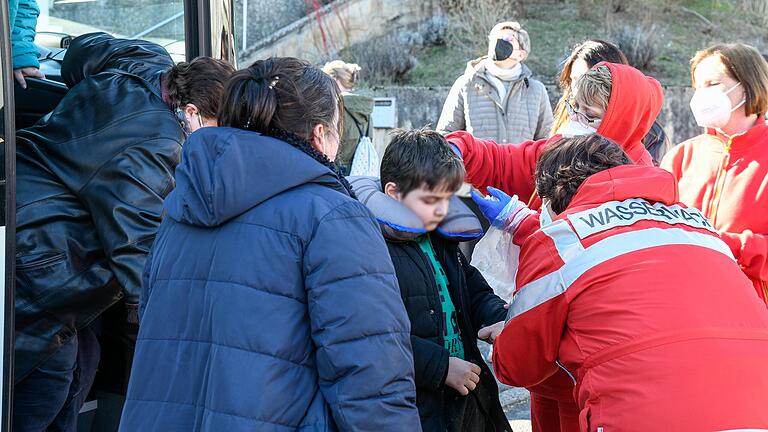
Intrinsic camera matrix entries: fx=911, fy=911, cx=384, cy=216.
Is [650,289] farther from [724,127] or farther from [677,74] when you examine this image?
[677,74]

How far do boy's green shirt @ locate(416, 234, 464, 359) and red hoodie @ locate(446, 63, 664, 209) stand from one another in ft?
1.79

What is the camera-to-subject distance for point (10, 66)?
2598 millimetres

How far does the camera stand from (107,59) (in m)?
3.40

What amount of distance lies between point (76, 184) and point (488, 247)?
1.33 meters

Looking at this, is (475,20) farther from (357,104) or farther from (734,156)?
(734,156)

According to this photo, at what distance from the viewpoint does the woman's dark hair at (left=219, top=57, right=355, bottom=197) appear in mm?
2080

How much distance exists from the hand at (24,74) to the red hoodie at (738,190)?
2466 mm

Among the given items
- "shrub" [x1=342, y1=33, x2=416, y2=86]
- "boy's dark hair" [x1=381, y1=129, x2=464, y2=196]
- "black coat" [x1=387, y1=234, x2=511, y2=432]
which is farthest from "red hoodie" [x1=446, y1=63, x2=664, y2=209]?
"shrub" [x1=342, y1=33, x2=416, y2=86]

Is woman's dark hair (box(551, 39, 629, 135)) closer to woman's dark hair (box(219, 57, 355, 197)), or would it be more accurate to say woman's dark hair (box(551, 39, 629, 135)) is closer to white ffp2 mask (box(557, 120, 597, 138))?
white ffp2 mask (box(557, 120, 597, 138))

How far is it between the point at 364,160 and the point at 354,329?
4.38m

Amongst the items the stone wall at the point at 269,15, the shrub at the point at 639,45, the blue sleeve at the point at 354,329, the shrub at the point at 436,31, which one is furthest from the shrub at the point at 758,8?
the blue sleeve at the point at 354,329

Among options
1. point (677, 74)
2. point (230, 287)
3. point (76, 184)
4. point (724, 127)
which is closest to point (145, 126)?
point (76, 184)

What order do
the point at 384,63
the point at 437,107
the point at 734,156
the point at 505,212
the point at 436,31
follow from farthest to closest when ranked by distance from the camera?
the point at 436,31
the point at 384,63
the point at 437,107
the point at 734,156
the point at 505,212

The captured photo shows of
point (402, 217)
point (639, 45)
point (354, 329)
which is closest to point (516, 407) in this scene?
point (402, 217)
